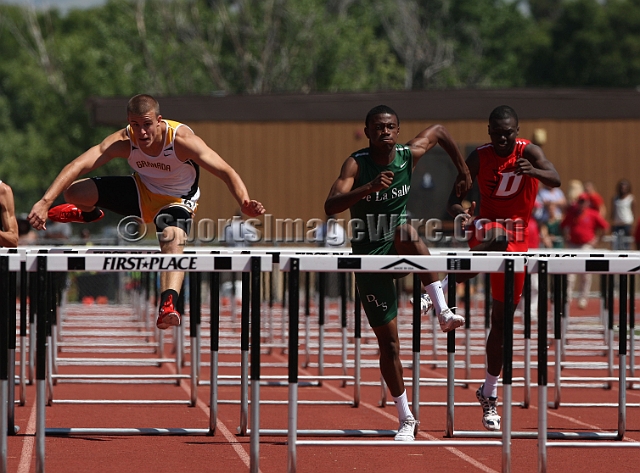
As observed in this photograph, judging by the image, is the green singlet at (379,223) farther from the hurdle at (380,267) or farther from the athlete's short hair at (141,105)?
the athlete's short hair at (141,105)

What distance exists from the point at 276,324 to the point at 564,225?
5449 millimetres

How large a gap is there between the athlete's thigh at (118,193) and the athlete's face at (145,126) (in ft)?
2.14

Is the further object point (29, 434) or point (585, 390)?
point (585, 390)

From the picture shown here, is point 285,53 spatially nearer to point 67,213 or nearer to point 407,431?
point 67,213

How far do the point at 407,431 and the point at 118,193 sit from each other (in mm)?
2869

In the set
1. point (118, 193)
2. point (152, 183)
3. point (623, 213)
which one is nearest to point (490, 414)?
point (152, 183)

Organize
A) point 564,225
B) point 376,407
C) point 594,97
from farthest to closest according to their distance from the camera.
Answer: point 594,97, point 564,225, point 376,407

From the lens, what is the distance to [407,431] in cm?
754

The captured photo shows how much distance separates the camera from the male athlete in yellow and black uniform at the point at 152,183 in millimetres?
7777

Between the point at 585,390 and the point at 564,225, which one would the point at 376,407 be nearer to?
the point at 585,390

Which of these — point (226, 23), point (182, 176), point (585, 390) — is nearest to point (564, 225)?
point (585, 390)

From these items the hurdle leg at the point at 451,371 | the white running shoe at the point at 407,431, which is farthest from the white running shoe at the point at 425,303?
the white running shoe at the point at 407,431

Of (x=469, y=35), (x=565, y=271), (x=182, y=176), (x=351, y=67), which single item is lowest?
(x=565, y=271)

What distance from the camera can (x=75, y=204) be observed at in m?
8.84
